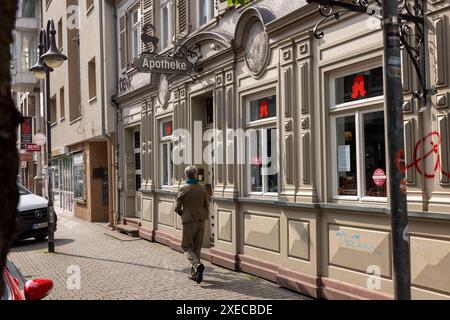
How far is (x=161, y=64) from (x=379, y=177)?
5.35 metres

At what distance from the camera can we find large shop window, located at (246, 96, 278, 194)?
Result: 26.8 feet

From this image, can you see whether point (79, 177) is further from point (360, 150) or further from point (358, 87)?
point (358, 87)

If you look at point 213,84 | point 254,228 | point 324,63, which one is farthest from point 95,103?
point 324,63

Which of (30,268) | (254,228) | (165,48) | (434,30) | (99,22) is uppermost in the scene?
(99,22)

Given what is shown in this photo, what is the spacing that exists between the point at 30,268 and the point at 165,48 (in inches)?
235

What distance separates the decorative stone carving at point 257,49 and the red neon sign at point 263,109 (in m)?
0.49

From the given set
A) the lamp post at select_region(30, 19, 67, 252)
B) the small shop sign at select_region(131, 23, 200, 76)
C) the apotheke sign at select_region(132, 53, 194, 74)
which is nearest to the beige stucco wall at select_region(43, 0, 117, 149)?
the lamp post at select_region(30, 19, 67, 252)

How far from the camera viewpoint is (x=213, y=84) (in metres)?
9.79

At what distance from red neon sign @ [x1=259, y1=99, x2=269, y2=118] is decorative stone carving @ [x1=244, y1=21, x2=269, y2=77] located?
0.49 m

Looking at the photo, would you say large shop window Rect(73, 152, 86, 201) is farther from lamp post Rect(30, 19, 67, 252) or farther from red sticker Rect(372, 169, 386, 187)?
red sticker Rect(372, 169, 386, 187)

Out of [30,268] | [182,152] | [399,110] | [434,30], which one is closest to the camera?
[399,110]

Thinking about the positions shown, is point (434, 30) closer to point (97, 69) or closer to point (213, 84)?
point (213, 84)

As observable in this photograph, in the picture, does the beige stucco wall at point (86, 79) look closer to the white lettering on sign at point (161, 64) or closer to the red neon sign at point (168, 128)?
the red neon sign at point (168, 128)

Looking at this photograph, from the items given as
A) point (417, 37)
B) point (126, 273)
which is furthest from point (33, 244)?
point (417, 37)
